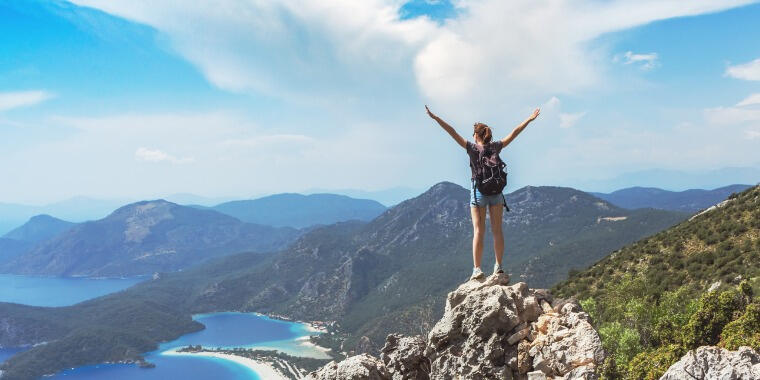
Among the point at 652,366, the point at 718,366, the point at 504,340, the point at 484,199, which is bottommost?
the point at 652,366

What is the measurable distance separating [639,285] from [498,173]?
31.3 m

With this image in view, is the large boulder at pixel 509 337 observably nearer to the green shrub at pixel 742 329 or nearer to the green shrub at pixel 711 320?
the green shrub at pixel 742 329

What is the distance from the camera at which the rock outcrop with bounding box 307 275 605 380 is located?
45.6 feet

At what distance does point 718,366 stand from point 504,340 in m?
6.02

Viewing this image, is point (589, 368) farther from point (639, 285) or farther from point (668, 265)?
point (668, 265)

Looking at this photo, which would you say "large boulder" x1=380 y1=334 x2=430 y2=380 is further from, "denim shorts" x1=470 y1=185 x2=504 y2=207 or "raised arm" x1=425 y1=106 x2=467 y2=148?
"raised arm" x1=425 y1=106 x2=467 y2=148

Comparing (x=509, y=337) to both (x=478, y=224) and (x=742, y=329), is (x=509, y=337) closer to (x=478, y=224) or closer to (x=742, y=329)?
(x=478, y=224)

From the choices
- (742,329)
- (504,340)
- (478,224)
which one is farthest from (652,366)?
(478,224)

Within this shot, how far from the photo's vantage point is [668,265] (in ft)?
171

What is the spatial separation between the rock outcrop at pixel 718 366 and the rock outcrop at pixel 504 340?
2212 millimetres

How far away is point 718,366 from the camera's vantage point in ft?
36.9

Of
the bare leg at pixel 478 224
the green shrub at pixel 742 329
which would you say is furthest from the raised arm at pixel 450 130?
the green shrub at pixel 742 329

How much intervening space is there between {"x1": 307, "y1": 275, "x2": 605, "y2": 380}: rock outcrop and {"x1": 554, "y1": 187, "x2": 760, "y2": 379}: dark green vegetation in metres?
1.14

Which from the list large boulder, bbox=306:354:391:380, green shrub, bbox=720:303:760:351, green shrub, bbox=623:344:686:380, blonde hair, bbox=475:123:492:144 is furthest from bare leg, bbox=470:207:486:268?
green shrub, bbox=720:303:760:351
